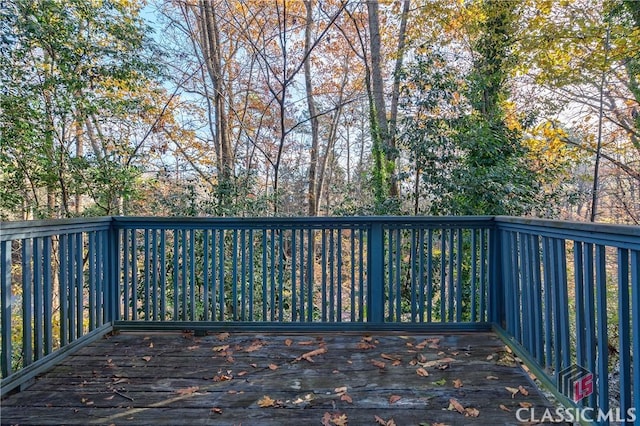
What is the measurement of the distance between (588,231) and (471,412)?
1105 mm

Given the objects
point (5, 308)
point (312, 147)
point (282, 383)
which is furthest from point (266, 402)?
point (312, 147)

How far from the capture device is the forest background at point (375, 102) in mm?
4898

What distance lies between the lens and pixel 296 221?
313cm

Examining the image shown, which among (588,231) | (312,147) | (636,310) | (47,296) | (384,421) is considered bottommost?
(384,421)

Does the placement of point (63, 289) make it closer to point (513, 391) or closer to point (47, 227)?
point (47, 227)

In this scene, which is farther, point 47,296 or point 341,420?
point 47,296

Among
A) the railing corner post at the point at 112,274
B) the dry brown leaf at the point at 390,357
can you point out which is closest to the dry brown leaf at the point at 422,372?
the dry brown leaf at the point at 390,357

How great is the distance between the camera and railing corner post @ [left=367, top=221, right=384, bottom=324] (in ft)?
10.2

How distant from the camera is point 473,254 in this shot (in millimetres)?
3002

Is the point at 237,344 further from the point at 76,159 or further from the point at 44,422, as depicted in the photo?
the point at 76,159

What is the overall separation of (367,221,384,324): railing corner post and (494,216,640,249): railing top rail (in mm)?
1085

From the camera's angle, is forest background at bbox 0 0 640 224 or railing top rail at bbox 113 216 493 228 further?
forest background at bbox 0 0 640 224

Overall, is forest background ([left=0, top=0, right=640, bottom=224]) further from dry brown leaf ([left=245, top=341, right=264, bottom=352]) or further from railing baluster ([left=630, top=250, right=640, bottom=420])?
railing baluster ([left=630, top=250, right=640, bottom=420])

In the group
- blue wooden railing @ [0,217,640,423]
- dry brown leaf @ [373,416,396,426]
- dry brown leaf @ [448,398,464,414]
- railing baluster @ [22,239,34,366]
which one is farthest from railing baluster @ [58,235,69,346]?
dry brown leaf @ [448,398,464,414]
